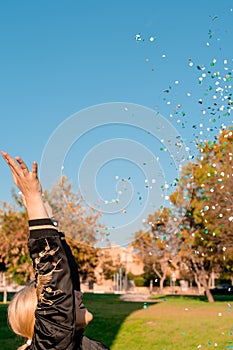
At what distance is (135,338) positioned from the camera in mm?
14922

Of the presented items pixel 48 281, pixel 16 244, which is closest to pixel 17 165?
pixel 48 281

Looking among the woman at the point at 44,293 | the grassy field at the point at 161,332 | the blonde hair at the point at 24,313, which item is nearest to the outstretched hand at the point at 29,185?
the woman at the point at 44,293

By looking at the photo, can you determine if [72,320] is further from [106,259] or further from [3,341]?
[106,259]

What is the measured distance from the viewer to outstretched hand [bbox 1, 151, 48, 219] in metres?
1.84

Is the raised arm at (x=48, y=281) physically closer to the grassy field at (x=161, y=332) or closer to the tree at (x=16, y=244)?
the grassy field at (x=161, y=332)

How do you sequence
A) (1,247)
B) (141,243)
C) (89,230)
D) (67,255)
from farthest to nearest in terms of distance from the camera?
(141,243) < (1,247) < (89,230) < (67,255)

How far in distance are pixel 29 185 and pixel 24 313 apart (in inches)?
18.4

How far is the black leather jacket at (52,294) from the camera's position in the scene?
1820 millimetres

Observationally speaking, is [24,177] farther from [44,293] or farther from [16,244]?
[16,244]

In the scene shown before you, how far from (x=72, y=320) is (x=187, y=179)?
22.3 metres

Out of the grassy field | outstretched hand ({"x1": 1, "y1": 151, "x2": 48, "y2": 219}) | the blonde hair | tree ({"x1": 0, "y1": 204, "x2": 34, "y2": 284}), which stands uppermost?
tree ({"x1": 0, "y1": 204, "x2": 34, "y2": 284})

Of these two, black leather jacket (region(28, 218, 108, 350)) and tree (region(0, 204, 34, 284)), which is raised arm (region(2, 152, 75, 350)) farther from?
tree (region(0, 204, 34, 284))

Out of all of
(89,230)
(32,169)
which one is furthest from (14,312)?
(89,230)

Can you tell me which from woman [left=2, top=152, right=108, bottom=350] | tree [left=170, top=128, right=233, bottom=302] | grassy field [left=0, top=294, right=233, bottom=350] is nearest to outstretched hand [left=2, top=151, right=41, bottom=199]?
woman [left=2, top=152, right=108, bottom=350]
